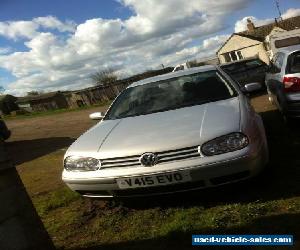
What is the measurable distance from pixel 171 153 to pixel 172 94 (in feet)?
6.00

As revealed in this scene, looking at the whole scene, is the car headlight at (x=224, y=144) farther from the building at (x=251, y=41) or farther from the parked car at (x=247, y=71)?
the building at (x=251, y=41)

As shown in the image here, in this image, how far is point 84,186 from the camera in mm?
4594

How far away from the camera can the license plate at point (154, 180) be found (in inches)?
163

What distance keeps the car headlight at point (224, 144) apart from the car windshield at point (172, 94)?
128cm

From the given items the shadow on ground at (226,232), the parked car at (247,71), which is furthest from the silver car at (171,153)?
the parked car at (247,71)

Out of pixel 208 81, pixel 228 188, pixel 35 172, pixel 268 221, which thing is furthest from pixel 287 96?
pixel 35 172

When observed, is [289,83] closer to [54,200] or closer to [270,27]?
[54,200]

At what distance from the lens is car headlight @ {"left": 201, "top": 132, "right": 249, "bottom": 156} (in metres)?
4.18

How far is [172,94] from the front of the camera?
5898mm

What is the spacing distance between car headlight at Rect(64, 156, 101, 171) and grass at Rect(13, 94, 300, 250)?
0.60m

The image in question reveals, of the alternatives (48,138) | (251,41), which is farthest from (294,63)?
(251,41)

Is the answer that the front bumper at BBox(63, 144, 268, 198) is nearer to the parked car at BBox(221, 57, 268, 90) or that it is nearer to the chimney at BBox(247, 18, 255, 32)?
the parked car at BBox(221, 57, 268, 90)

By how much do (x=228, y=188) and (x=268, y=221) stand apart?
0.66 meters

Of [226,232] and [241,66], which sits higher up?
[226,232]
